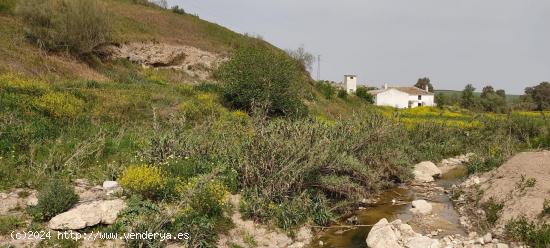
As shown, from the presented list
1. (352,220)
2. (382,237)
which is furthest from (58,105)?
(382,237)

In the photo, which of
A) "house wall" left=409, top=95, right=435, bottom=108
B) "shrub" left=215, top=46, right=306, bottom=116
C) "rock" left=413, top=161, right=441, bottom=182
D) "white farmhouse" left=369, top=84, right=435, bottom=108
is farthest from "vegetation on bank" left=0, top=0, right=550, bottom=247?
"house wall" left=409, top=95, right=435, bottom=108

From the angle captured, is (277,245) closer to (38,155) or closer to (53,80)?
(38,155)

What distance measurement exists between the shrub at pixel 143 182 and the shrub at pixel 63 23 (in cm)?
1948

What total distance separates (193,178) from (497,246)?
801 cm

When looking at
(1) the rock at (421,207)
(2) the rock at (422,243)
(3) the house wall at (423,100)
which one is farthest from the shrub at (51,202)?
(3) the house wall at (423,100)

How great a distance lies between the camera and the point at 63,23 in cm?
2662

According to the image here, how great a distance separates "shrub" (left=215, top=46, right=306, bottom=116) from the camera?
80.9 ft

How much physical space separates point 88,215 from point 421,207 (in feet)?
35.1

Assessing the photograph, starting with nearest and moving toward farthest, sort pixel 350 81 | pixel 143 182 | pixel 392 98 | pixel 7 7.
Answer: pixel 143 182, pixel 7 7, pixel 392 98, pixel 350 81

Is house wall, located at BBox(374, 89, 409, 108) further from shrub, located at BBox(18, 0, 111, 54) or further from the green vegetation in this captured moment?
the green vegetation

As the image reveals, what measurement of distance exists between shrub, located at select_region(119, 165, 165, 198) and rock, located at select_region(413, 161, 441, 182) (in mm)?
13657

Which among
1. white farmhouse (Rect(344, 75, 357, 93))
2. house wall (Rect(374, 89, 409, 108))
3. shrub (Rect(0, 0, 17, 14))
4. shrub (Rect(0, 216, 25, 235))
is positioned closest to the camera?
shrub (Rect(0, 216, 25, 235))

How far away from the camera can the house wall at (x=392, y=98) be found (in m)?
80.4

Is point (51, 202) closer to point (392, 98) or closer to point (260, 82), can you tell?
point (260, 82)
